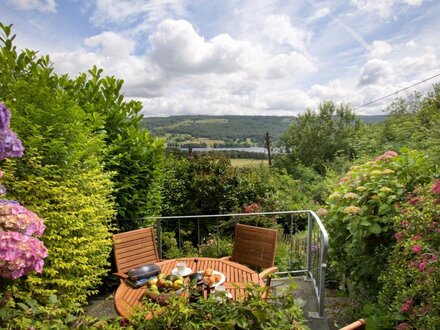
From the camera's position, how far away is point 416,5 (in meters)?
4.82

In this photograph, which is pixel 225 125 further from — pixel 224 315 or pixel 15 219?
pixel 224 315

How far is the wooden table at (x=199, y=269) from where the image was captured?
2168 mm

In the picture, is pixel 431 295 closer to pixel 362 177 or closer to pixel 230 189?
pixel 362 177

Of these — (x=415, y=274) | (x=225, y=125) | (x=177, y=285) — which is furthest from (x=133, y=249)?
(x=225, y=125)

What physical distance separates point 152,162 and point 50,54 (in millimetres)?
1776

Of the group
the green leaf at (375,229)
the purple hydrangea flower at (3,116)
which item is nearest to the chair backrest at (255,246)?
the green leaf at (375,229)

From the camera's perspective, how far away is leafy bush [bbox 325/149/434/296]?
2604 mm

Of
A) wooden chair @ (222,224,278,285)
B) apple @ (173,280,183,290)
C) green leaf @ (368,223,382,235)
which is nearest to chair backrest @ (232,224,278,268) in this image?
wooden chair @ (222,224,278,285)

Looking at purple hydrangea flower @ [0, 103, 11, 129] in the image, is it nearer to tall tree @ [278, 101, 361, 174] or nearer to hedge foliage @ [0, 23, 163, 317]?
hedge foliage @ [0, 23, 163, 317]

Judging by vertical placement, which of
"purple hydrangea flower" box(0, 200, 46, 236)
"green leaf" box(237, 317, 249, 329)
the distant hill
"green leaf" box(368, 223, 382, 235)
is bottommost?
"green leaf" box(368, 223, 382, 235)

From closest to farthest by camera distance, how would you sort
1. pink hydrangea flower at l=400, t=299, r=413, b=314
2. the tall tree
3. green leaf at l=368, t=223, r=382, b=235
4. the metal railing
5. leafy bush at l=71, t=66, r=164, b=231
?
pink hydrangea flower at l=400, t=299, r=413, b=314 → green leaf at l=368, t=223, r=382, b=235 → the metal railing → leafy bush at l=71, t=66, r=164, b=231 → the tall tree

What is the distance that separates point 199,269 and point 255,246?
74cm

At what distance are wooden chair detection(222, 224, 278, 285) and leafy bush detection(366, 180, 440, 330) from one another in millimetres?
1042

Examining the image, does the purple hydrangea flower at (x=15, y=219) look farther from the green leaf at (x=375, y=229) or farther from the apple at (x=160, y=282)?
the green leaf at (x=375, y=229)
